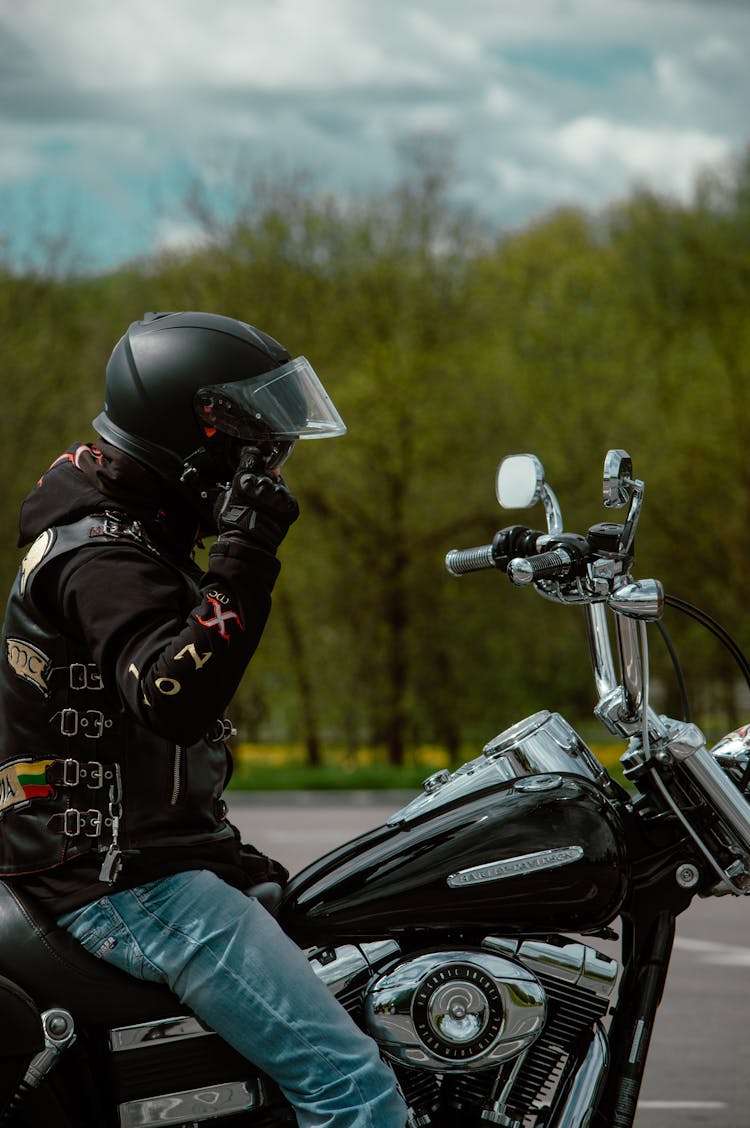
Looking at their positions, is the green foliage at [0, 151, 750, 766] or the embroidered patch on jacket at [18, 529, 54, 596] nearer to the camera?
the embroidered patch on jacket at [18, 529, 54, 596]

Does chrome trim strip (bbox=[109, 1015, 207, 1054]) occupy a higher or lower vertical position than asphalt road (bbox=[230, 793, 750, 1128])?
higher

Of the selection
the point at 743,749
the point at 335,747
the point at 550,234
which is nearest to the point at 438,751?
the point at 335,747

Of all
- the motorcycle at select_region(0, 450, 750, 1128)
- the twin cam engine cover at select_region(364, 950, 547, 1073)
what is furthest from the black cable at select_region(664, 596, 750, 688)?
the twin cam engine cover at select_region(364, 950, 547, 1073)

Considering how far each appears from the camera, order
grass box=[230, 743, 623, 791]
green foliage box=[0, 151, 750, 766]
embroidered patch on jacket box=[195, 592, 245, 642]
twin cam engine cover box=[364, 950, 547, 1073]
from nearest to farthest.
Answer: embroidered patch on jacket box=[195, 592, 245, 642] → twin cam engine cover box=[364, 950, 547, 1073] → grass box=[230, 743, 623, 791] → green foliage box=[0, 151, 750, 766]

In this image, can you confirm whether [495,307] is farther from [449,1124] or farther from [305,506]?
[449,1124]

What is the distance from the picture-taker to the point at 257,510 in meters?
2.47

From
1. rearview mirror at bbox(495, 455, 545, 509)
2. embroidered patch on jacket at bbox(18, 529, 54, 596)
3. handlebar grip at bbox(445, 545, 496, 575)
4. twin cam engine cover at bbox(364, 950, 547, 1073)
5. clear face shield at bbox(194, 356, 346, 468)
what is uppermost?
clear face shield at bbox(194, 356, 346, 468)

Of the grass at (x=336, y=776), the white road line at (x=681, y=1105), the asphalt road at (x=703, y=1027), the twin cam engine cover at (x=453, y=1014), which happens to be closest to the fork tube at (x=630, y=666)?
the twin cam engine cover at (x=453, y=1014)

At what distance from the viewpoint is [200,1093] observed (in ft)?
8.35

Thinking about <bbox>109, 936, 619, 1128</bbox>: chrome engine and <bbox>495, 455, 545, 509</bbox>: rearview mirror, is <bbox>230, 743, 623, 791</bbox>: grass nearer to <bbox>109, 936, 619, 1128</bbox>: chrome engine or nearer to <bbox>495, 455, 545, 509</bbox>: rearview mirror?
<bbox>495, 455, 545, 509</bbox>: rearview mirror

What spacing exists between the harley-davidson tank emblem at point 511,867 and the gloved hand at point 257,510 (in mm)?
635

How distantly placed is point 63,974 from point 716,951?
6.09 metres

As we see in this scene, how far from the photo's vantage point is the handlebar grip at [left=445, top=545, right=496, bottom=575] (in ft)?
9.45

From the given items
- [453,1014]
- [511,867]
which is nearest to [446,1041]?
[453,1014]
